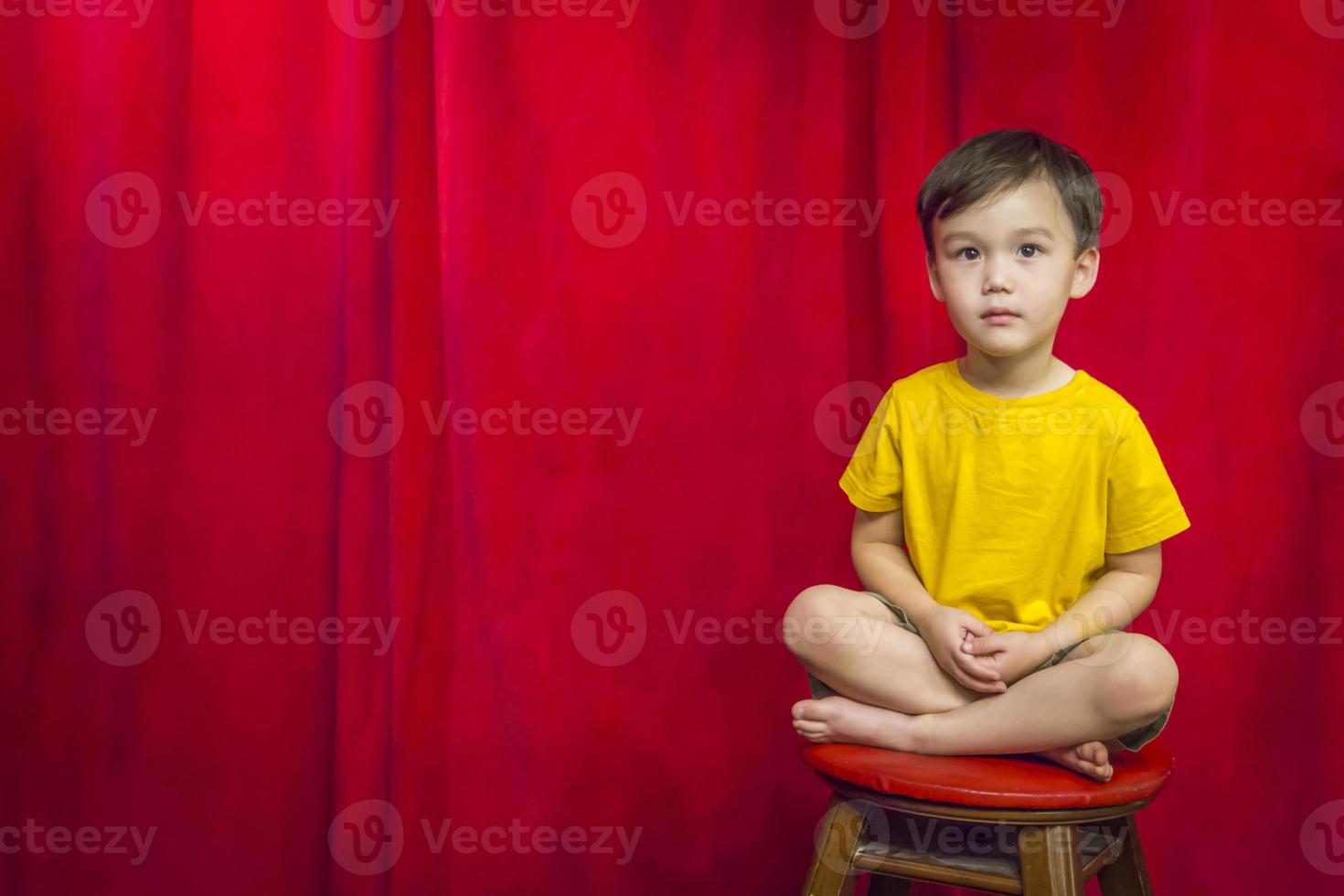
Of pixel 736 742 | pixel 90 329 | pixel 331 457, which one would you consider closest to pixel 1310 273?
pixel 736 742

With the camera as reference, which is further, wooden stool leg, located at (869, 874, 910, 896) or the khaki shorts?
wooden stool leg, located at (869, 874, 910, 896)

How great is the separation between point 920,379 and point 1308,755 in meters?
0.73

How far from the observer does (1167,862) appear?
1.52 m

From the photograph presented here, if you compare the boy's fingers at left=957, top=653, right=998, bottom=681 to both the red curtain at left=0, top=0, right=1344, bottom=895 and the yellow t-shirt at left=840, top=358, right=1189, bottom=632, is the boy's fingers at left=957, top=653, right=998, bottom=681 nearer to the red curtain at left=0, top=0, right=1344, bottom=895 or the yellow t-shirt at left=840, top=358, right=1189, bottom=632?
the yellow t-shirt at left=840, top=358, right=1189, bottom=632

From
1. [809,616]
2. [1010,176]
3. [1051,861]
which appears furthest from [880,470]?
[1051,861]

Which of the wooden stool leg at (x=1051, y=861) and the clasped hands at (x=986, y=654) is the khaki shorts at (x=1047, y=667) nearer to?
the clasped hands at (x=986, y=654)

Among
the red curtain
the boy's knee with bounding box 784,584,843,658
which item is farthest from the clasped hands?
the red curtain

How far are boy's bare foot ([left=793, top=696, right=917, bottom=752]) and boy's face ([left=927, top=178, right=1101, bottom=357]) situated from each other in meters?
0.35

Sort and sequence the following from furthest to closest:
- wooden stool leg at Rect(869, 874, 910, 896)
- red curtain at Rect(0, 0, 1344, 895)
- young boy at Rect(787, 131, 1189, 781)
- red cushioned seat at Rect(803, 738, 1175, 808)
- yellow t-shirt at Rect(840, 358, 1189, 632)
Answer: red curtain at Rect(0, 0, 1344, 895) → wooden stool leg at Rect(869, 874, 910, 896) → yellow t-shirt at Rect(840, 358, 1189, 632) → young boy at Rect(787, 131, 1189, 781) → red cushioned seat at Rect(803, 738, 1175, 808)

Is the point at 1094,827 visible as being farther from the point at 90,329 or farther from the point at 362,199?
the point at 90,329

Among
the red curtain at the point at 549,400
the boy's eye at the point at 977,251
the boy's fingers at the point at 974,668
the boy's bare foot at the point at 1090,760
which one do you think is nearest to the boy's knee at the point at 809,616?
the boy's fingers at the point at 974,668

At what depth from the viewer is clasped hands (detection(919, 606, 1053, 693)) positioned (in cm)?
107

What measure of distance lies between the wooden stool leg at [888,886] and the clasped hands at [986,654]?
0.31 meters

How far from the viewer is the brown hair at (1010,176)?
3.66 ft
